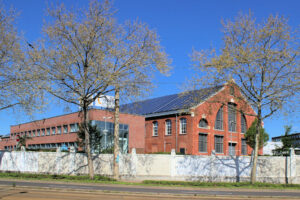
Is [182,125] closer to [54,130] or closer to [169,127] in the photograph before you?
[169,127]

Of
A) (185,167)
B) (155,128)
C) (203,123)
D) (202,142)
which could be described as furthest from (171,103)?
(185,167)

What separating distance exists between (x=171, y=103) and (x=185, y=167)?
2074cm

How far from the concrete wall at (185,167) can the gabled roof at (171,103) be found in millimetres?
4122

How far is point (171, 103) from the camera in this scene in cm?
4531

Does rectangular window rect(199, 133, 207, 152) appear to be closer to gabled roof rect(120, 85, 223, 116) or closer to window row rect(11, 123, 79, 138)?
gabled roof rect(120, 85, 223, 116)

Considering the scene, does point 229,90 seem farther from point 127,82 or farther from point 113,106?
point 113,106

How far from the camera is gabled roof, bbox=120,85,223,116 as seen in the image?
2250cm

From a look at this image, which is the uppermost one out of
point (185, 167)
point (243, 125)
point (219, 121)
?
point (219, 121)

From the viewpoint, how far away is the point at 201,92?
22.4m

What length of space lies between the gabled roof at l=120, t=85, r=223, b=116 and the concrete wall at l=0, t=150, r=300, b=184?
412cm

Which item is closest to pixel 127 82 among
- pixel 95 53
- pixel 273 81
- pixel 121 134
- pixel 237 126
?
pixel 95 53

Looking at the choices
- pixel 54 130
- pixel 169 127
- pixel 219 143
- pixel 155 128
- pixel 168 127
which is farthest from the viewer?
pixel 54 130

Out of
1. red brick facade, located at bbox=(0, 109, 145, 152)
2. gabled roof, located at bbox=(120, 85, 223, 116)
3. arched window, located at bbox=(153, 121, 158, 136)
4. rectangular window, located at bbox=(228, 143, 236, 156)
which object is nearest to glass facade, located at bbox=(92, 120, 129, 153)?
red brick facade, located at bbox=(0, 109, 145, 152)

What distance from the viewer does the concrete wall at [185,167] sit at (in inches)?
985
